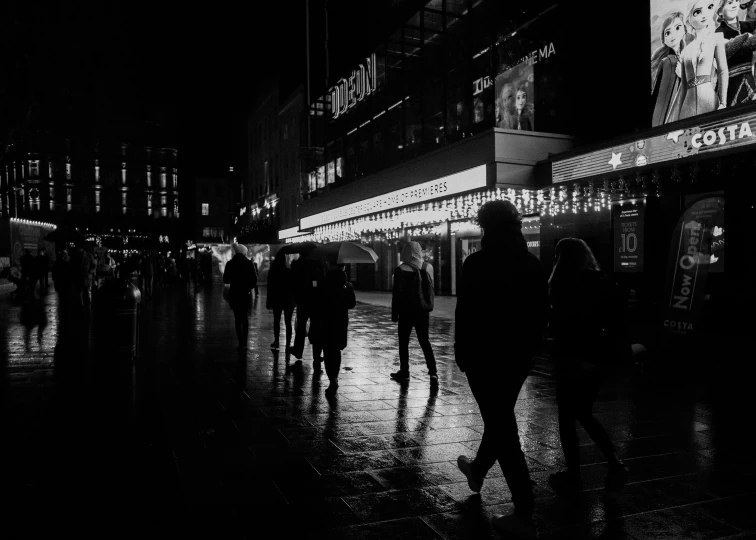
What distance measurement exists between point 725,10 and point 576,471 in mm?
9230

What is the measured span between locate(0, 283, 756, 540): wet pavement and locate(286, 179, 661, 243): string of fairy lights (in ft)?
14.8

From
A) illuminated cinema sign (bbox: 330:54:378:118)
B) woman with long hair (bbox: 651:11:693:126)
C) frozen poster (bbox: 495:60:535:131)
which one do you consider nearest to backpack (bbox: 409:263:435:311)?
woman with long hair (bbox: 651:11:693:126)

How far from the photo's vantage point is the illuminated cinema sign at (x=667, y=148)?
Answer: 26.9 ft

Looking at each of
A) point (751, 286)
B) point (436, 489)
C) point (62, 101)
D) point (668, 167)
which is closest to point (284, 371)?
point (436, 489)

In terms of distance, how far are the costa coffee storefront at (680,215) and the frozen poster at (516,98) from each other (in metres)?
3.46

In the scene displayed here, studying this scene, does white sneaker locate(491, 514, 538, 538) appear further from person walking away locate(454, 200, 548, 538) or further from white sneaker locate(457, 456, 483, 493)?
white sneaker locate(457, 456, 483, 493)

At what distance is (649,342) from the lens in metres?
8.84

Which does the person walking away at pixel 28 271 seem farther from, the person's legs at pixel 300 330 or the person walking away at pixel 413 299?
the person walking away at pixel 413 299

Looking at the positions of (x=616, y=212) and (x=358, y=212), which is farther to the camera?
(x=358, y=212)

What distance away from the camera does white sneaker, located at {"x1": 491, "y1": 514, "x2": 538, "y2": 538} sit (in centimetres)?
328

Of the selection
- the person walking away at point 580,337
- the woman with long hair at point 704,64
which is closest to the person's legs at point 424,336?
the person walking away at point 580,337

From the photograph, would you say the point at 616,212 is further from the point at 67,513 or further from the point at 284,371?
the point at 67,513

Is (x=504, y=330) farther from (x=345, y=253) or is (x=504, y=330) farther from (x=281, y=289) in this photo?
(x=281, y=289)

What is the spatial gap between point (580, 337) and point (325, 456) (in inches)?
84.6
